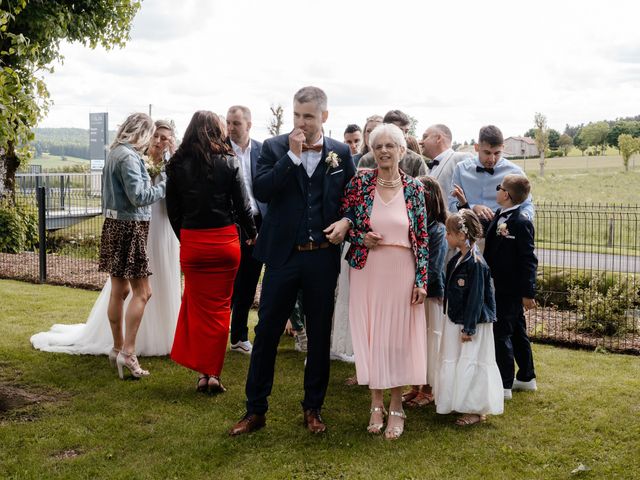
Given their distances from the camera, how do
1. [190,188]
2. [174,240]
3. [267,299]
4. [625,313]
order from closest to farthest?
[267,299] < [190,188] < [174,240] < [625,313]

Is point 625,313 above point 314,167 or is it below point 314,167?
below

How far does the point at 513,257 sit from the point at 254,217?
273cm

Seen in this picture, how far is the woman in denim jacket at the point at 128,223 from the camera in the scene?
621 cm

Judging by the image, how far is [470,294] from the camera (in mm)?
5227

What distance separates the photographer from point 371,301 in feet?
16.8

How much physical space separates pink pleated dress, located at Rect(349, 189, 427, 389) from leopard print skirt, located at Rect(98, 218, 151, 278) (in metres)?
2.30

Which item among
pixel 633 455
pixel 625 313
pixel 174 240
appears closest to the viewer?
pixel 633 455

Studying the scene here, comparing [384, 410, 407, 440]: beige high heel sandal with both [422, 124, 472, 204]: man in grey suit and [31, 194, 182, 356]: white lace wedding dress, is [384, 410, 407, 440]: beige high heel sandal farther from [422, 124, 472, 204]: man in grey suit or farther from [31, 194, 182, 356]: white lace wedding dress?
[31, 194, 182, 356]: white lace wedding dress

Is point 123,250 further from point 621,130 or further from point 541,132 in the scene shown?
point 621,130

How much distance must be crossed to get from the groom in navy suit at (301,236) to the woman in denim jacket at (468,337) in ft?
3.10

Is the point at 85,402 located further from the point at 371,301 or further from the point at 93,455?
the point at 371,301

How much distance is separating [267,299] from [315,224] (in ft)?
2.15

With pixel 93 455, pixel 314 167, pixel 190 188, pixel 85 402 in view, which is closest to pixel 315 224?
pixel 314 167

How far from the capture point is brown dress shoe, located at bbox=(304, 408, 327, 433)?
5109mm
